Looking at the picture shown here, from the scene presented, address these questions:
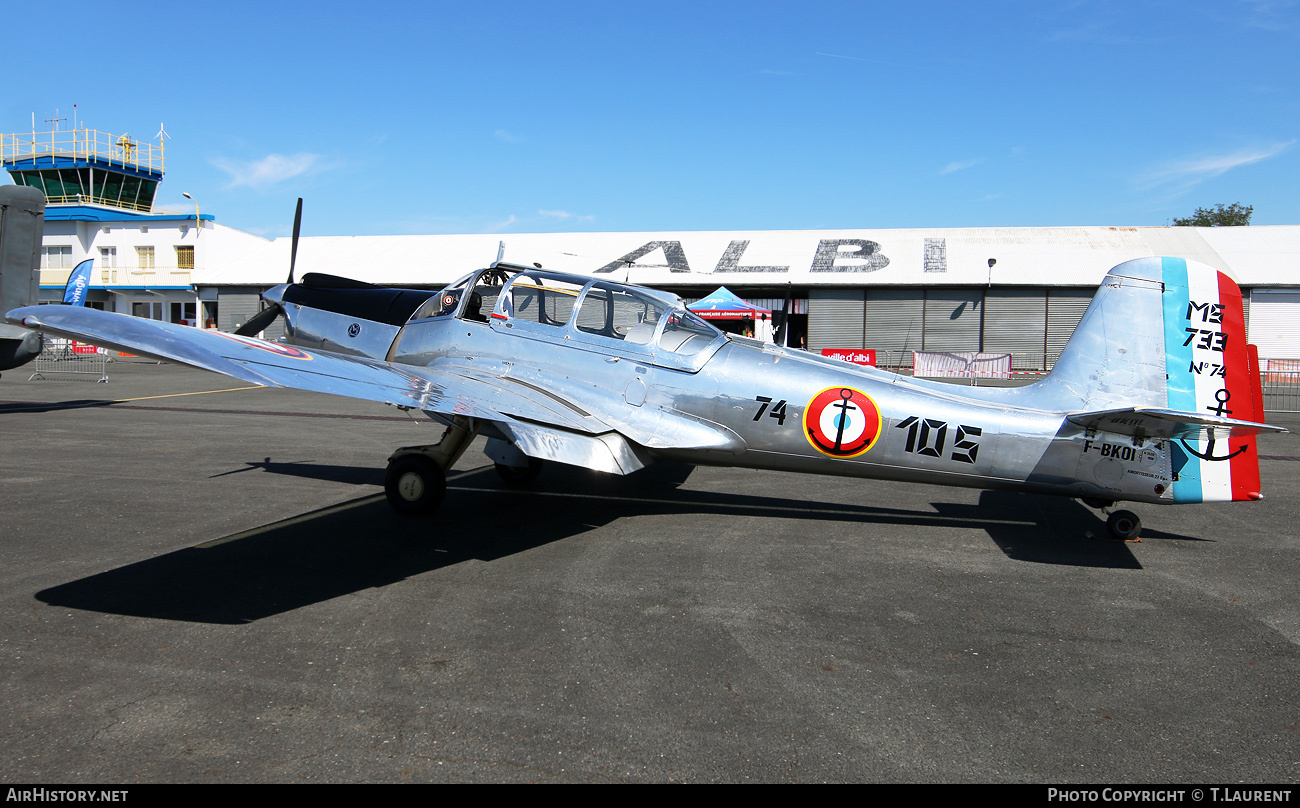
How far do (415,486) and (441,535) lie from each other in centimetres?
80

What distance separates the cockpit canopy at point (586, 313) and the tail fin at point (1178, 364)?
131 inches

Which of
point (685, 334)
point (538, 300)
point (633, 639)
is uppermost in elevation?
point (538, 300)

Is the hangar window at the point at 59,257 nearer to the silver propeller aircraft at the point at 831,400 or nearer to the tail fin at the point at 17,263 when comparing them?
the tail fin at the point at 17,263

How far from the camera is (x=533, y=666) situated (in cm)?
409

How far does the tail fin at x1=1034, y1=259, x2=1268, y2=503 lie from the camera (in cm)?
626

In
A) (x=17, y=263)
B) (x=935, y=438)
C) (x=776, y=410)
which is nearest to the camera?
(x=935, y=438)

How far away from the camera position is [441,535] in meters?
6.75

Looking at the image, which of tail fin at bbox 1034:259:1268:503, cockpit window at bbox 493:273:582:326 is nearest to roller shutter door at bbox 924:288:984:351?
tail fin at bbox 1034:259:1268:503

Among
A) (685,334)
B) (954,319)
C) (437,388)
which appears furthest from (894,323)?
(437,388)

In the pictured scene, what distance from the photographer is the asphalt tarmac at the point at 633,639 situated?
3236mm

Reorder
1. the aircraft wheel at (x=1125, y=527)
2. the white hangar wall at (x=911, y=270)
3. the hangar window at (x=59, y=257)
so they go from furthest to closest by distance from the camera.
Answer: the hangar window at (x=59, y=257), the white hangar wall at (x=911, y=270), the aircraft wheel at (x=1125, y=527)

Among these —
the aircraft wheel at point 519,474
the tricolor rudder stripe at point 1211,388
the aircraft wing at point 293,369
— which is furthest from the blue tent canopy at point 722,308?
the tricolor rudder stripe at point 1211,388

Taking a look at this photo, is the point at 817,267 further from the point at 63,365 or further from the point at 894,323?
the point at 63,365

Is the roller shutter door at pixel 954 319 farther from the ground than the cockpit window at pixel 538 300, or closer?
farther from the ground
